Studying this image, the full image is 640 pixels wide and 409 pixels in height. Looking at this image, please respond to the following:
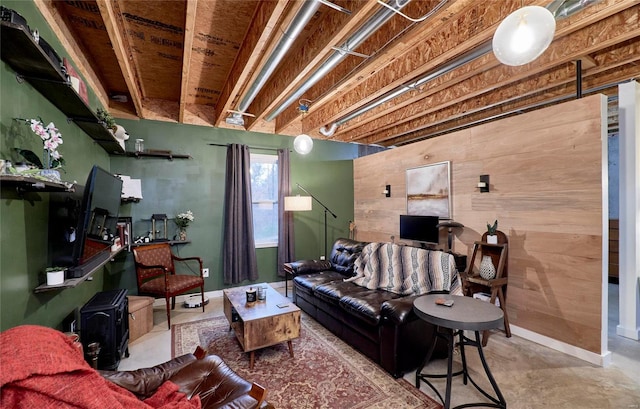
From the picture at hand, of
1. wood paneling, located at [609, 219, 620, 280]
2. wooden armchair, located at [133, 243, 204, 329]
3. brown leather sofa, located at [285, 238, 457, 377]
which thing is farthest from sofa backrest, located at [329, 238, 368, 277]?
Answer: wood paneling, located at [609, 219, 620, 280]

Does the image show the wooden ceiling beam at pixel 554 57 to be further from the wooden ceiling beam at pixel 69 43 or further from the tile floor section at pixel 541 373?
the wooden ceiling beam at pixel 69 43

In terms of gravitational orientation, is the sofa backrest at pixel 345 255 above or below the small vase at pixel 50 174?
below

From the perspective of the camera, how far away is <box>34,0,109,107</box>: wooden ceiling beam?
2014 mm

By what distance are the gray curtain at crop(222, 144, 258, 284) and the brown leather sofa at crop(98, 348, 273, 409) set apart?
2.59m

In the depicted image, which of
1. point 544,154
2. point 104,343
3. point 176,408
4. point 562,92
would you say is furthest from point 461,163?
point 104,343

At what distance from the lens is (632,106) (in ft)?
9.00

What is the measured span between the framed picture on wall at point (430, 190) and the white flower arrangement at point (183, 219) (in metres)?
3.36

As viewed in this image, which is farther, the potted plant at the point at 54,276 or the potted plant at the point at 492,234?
the potted plant at the point at 492,234

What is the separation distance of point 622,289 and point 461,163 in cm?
205

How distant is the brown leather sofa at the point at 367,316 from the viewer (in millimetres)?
2277

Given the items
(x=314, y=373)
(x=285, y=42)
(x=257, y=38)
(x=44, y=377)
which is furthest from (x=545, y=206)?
(x=44, y=377)

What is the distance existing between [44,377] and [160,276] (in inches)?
127

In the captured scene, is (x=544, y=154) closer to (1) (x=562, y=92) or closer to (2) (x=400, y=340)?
(1) (x=562, y=92)

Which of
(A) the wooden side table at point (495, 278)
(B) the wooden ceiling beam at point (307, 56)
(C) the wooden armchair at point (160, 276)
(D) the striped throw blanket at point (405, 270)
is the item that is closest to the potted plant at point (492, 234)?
(A) the wooden side table at point (495, 278)
